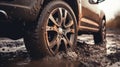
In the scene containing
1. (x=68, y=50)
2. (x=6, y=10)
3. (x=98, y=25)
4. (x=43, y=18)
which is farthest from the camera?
(x=98, y=25)

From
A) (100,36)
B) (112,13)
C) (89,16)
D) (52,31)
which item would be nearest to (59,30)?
(52,31)

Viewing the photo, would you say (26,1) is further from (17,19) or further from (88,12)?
(88,12)

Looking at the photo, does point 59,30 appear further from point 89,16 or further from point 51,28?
point 89,16

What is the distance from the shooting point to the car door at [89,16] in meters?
6.15

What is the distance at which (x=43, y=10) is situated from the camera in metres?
4.78

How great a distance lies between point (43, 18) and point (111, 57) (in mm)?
1365

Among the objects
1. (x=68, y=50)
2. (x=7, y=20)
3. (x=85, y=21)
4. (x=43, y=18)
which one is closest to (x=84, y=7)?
(x=85, y=21)

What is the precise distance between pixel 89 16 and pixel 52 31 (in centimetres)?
189

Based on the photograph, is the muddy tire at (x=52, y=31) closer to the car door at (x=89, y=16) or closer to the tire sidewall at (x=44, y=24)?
the tire sidewall at (x=44, y=24)

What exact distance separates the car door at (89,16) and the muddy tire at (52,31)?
28.7 inches

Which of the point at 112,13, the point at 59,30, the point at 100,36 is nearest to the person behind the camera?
the point at 59,30

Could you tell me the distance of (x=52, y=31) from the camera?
489 centimetres

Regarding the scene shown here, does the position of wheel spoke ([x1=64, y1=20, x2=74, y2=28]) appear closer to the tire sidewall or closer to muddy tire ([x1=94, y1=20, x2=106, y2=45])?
the tire sidewall

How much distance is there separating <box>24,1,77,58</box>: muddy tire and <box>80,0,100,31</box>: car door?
0.73m
